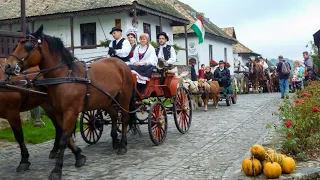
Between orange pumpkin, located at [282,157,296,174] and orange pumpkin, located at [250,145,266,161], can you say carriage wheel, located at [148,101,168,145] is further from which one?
orange pumpkin, located at [282,157,296,174]

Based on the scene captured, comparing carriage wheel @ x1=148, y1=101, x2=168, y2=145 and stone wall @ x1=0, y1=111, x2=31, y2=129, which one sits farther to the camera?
stone wall @ x1=0, y1=111, x2=31, y2=129

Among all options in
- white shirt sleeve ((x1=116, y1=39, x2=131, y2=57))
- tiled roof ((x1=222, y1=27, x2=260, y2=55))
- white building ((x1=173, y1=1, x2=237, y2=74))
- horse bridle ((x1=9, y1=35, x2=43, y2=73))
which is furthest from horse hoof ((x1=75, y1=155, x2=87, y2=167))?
tiled roof ((x1=222, y1=27, x2=260, y2=55))

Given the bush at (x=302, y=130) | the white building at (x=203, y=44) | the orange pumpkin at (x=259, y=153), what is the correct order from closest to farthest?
the orange pumpkin at (x=259, y=153) → the bush at (x=302, y=130) → the white building at (x=203, y=44)

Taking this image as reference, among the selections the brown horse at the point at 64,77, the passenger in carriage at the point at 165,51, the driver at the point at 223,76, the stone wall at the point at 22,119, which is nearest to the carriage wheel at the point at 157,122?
the brown horse at the point at 64,77

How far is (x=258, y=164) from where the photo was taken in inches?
208

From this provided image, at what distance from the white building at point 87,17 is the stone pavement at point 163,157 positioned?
12169 mm

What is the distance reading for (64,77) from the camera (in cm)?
629

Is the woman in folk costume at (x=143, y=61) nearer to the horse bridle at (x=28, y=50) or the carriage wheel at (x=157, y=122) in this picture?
the carriage wheel at (x=157, y=122)

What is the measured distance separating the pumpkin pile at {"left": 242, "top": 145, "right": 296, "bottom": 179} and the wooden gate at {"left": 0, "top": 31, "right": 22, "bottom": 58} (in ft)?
23.8

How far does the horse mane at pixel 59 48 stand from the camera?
6.31 m

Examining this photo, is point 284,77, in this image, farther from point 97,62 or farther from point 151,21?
point 97,62

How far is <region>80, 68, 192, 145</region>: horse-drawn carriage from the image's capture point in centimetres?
831

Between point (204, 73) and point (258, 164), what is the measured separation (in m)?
12.4

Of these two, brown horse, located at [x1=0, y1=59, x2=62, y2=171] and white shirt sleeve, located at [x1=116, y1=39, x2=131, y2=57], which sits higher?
white shirt sleeve, located at [x1=116, y1=39, x2=131, y2=57]
